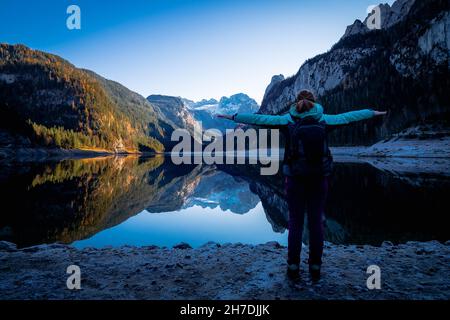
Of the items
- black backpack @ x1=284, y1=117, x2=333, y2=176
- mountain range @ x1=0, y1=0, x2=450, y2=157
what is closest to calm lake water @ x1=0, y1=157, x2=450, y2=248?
black backpack @ x1=284, y1=117, x2=333, y2=176

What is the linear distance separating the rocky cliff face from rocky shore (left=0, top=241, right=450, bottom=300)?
68897mm

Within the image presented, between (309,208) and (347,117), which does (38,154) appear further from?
(347,117)

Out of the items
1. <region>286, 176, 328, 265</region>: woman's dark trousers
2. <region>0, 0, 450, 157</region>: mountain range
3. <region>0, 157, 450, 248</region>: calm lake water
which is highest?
<region>0, 0, 450, 157</region>: mountain range

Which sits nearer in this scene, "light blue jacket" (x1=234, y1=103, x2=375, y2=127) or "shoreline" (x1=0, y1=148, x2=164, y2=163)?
"light blue jacket" (x1=234, y1=103, x2=375, y2=127)

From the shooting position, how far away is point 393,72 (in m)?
86.9

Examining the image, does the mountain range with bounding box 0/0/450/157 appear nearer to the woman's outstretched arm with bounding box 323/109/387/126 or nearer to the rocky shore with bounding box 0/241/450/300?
the rocky shore with bounding box 0/241/450/300

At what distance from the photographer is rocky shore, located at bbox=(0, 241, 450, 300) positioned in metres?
3.94

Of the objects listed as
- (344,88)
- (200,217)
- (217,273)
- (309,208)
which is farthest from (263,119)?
(344,88)

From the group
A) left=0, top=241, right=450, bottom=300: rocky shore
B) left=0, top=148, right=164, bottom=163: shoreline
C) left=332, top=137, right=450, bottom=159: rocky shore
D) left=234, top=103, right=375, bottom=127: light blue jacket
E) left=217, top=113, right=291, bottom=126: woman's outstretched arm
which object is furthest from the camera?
left=0, top=148, right=164, bottom=163: shoreline

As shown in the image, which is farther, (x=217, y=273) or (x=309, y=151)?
(x=217, y=273)

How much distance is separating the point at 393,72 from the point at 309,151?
107 meters

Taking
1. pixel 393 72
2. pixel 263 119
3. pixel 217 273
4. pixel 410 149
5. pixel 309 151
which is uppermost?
pixel 393 72

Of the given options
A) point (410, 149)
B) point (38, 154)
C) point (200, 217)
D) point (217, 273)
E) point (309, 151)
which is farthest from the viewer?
point (38, 154)
